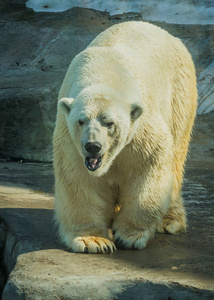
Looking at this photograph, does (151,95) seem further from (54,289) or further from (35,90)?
(35,90)

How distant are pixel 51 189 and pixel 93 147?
2.68 meters

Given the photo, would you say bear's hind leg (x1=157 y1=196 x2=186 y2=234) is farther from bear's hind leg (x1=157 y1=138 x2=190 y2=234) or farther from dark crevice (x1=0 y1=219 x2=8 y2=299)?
dark crevice (x1=0 y1=219 x2=8 y2=299)

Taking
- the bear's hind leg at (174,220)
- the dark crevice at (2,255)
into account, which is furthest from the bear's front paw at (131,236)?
the dark crevice at (2,255)

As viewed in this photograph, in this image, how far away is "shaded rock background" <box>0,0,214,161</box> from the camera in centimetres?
758

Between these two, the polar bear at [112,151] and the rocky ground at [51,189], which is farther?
the polar bear at [112,151]

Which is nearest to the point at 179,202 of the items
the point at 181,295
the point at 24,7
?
the point at 181,295

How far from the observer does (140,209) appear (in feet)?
13.3

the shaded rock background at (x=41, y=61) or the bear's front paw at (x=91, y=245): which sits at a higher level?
the bear's front paw at (x=91, y=245)

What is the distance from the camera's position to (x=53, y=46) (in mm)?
9305

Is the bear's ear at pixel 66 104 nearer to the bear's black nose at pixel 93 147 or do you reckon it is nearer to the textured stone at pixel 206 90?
the bear's black nose at pixel 93 147

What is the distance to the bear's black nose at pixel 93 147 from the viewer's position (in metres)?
3.47

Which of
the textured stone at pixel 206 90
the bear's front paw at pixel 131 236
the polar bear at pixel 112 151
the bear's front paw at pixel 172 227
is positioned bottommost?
the textured stone at pixel 206 90

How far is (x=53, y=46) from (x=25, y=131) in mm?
2240

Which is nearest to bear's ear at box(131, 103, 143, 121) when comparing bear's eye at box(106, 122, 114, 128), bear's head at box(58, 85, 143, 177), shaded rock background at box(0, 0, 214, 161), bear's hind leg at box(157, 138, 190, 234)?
bear's head at box(58, 85, 143, 177)
